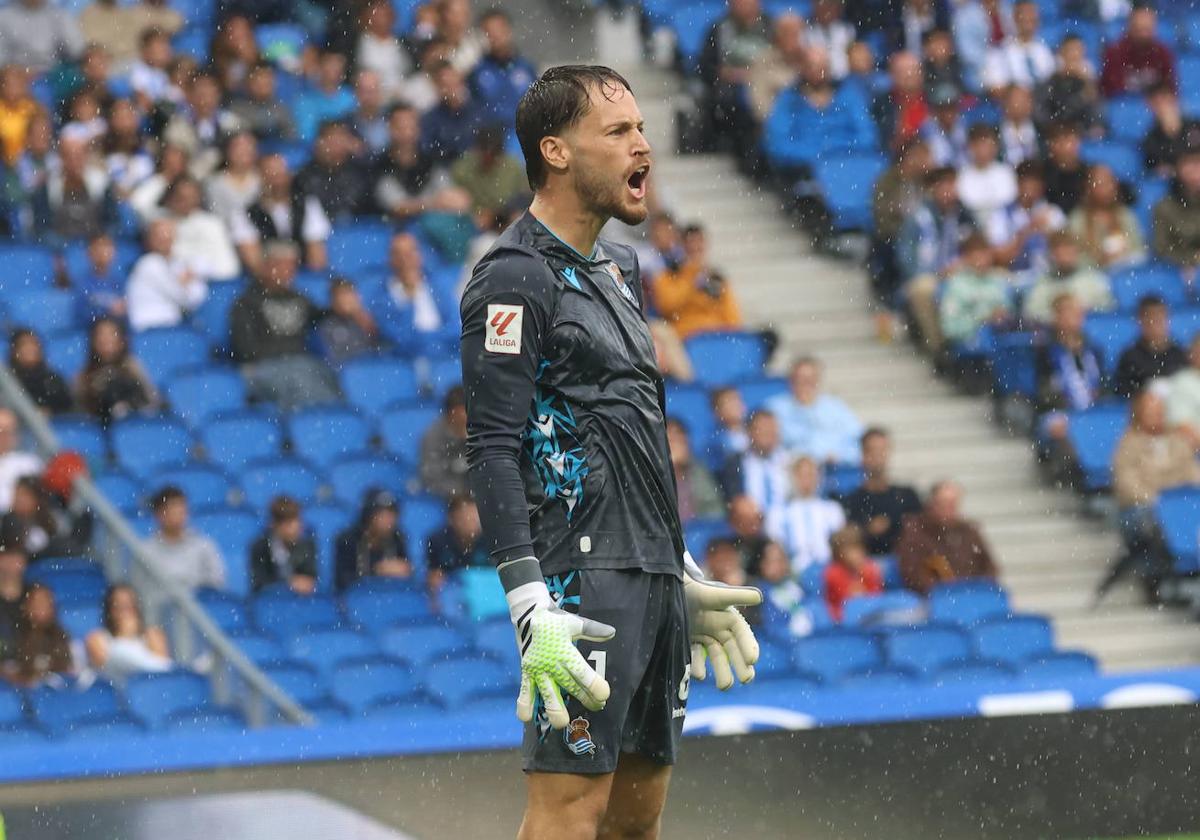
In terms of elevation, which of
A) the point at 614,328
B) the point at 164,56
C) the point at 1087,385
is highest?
the point at 164,56

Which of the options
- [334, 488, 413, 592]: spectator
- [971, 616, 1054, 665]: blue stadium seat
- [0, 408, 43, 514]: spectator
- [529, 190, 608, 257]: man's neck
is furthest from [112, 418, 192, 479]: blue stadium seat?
[529, 190, 608, 257]: man's neck

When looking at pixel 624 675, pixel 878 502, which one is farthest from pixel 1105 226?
pixel 624 675

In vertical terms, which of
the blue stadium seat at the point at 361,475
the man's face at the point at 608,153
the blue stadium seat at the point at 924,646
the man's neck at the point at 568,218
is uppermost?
the man's face at the point at 608,153

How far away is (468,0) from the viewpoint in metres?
13.0

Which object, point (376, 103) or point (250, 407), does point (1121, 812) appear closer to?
point (250, 407)

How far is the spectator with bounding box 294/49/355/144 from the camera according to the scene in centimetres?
1185

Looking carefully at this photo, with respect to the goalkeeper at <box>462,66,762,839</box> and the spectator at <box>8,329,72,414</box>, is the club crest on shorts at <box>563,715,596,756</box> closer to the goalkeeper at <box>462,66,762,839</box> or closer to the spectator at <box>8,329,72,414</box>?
the goalkeeper at <box>462,66,762,839</box>

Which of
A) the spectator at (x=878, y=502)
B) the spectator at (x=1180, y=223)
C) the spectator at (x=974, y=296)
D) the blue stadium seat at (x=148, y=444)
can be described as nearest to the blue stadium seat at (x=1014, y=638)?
the spectator at (x=878, y=502)

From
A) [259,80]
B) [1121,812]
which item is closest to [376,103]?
[259,80]

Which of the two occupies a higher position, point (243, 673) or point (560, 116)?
point (560, 116)

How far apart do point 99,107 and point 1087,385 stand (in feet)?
19.1

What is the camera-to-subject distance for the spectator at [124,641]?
8.46 metres

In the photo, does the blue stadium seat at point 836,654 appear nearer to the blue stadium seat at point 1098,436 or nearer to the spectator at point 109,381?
the blue stadium seat at point 1098,436

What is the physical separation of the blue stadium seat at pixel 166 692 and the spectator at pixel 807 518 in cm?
305
